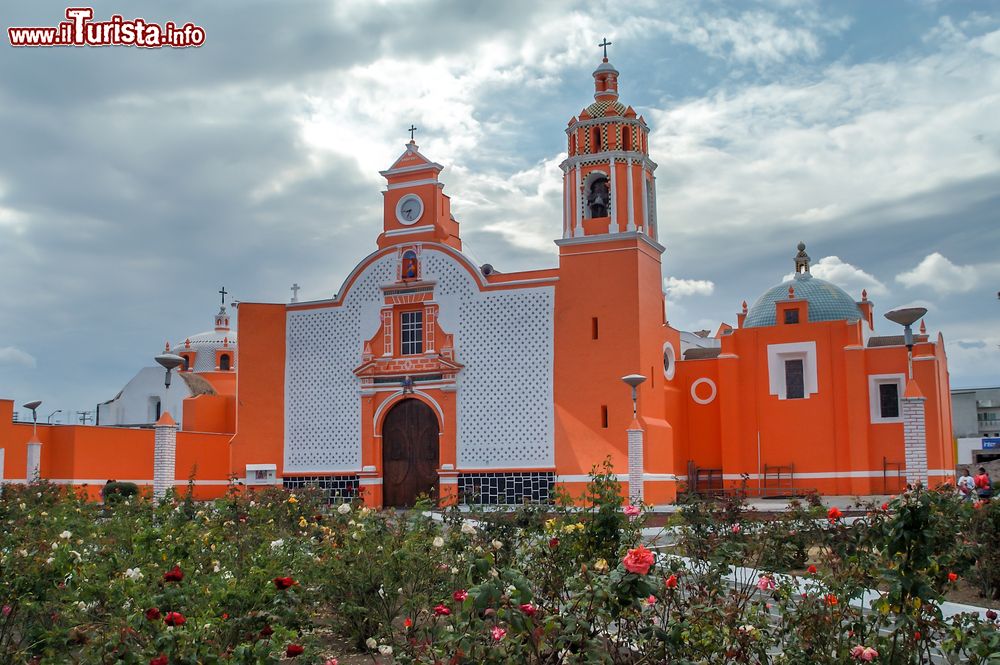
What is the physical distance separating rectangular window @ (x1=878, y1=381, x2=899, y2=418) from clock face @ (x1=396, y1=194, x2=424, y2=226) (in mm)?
11406

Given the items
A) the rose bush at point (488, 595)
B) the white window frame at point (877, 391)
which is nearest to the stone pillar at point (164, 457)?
the rose bush at point (488, 595)

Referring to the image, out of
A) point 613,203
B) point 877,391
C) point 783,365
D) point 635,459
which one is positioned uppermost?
point 613,203

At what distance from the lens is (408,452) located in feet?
76.6

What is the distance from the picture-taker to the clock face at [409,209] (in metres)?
24.0

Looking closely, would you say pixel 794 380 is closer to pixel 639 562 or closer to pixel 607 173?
pixel 607 173

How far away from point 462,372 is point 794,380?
25.7 feet

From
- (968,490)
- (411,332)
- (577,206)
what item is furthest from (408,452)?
(968,490)

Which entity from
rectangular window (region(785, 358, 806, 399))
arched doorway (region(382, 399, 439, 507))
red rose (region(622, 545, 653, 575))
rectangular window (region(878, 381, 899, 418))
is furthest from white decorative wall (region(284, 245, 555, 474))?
red rose (region(622, 545, 653, 575))

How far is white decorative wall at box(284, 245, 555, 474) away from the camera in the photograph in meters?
22.2

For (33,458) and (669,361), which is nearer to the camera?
(669,361)

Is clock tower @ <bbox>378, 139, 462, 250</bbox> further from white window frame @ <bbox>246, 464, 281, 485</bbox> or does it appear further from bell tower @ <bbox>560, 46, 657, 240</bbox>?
white window frame @ <bbox>246, 464, 281, 485</bbox>

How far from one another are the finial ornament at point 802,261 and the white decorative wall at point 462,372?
8653 millimetres

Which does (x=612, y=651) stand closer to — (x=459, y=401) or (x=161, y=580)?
(x=161, y=580)

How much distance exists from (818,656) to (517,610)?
1.60 metres
